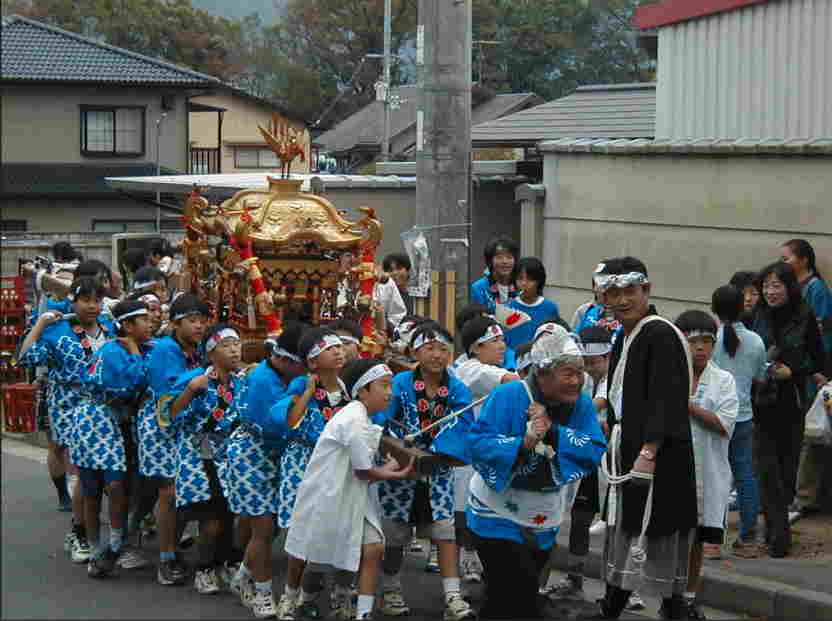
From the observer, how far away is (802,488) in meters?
9.80

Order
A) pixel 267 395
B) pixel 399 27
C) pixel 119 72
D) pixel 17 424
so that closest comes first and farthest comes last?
pixel 267 395, pixel 17 424, pixel 119 72, pixel 399 27

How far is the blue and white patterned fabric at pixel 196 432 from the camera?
8211 mm

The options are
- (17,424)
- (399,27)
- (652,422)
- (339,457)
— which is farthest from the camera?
(399,27)

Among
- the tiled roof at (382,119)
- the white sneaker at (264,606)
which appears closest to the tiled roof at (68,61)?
the white sneaker at (264,606)

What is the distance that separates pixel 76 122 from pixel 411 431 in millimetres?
6582

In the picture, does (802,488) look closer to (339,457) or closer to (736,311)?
(736,311)

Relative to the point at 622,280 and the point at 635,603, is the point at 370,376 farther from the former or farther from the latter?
the point at 635,603

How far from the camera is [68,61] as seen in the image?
12.0 meters

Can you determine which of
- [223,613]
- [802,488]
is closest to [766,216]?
[802,488]

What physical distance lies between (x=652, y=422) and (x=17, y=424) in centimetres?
947

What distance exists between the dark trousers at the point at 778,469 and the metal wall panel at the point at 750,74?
3.77 meters

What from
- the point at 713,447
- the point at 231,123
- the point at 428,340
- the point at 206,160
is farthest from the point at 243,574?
the point at 231,123

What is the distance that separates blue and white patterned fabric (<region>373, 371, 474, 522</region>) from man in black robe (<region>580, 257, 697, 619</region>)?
1041 mm

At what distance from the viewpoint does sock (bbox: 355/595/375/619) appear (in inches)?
275
